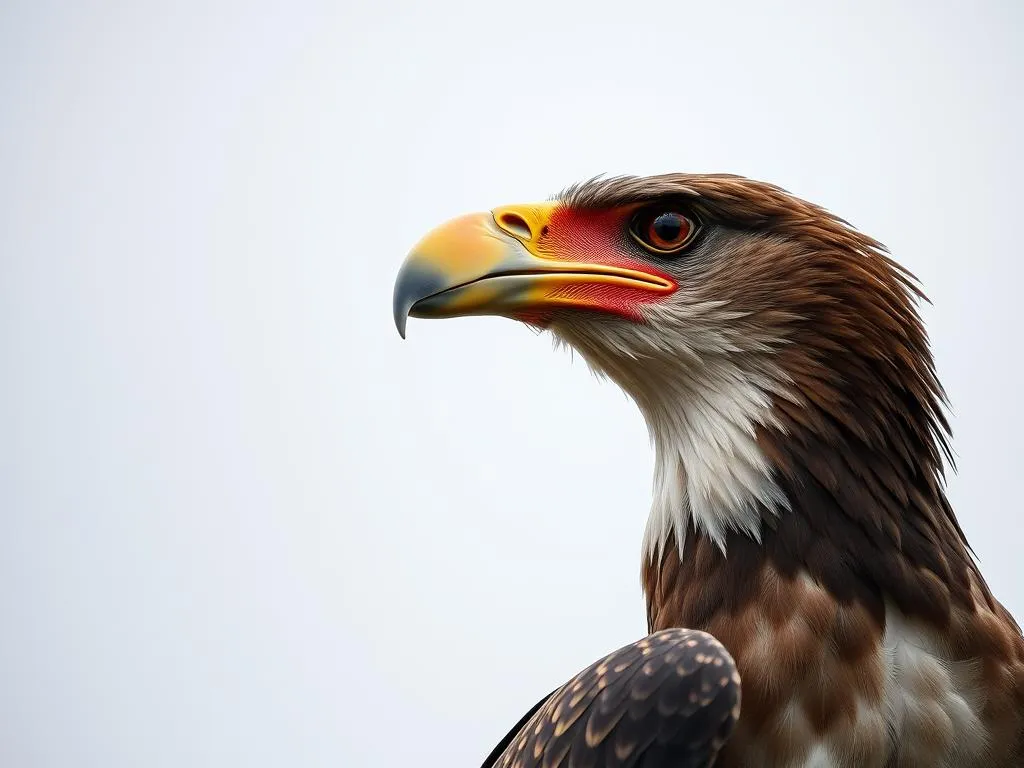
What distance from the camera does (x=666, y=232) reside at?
3.08 m

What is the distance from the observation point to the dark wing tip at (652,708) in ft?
7.33

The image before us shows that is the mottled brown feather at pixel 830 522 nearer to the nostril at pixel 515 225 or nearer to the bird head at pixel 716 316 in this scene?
the bird head at pixel 716 316

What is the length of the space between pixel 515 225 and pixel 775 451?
1.19 meters

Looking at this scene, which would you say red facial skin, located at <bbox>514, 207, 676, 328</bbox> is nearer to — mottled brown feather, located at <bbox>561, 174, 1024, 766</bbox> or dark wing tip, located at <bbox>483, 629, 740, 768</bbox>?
mottled brown feather, located at <bbox>561, 174, 1024, 766</bbox>

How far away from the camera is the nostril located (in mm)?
3109

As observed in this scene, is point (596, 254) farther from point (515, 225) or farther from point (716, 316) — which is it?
point (716, 316)

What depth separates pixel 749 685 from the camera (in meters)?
2.36

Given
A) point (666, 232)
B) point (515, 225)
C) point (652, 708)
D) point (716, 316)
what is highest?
point (515, 225)

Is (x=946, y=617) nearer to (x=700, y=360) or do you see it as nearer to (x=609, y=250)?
(x=700, y=360)

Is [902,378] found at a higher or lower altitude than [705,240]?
lower

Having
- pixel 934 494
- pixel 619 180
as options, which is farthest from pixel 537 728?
pixel 619 180

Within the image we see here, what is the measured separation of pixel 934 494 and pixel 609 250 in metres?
1.32

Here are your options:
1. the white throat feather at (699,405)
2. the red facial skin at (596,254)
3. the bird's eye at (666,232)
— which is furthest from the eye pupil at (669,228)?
the white throat feather at (699,405)

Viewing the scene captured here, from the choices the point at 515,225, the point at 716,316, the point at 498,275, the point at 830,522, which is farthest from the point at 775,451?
the point at 515,225
